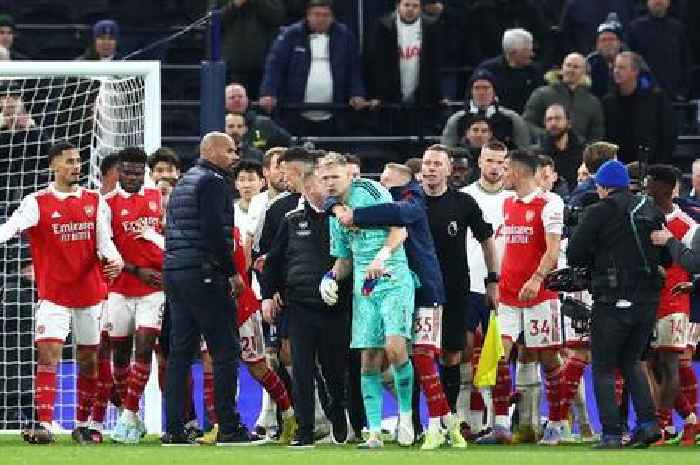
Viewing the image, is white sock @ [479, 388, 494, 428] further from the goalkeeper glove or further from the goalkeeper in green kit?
the goalkeeper glove

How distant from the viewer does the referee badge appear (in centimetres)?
1700

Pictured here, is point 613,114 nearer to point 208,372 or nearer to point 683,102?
point 683,102

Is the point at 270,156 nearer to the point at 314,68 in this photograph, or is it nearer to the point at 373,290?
the point at 373,290

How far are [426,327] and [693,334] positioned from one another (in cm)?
267

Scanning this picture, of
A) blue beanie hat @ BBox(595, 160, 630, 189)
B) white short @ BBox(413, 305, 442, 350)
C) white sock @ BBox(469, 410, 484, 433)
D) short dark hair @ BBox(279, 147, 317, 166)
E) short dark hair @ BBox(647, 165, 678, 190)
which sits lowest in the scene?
white sock @ BBox(469, 410, 484, 433)

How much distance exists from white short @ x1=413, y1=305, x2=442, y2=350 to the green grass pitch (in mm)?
766

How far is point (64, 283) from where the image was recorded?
17.1m

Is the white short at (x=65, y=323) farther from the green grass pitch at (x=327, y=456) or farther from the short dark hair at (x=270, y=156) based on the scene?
the short dark hair at (x=270, y=156)

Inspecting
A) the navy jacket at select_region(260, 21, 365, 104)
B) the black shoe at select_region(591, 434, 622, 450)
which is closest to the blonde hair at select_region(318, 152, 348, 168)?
the black shoe at select_region(591, 434, 622, 450)

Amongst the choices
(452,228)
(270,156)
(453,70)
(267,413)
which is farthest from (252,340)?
(453,70)

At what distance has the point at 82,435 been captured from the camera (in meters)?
17.2

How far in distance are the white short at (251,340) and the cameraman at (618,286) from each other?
8.86 feet

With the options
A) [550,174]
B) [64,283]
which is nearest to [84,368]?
[64,283]

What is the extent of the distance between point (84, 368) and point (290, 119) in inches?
257
